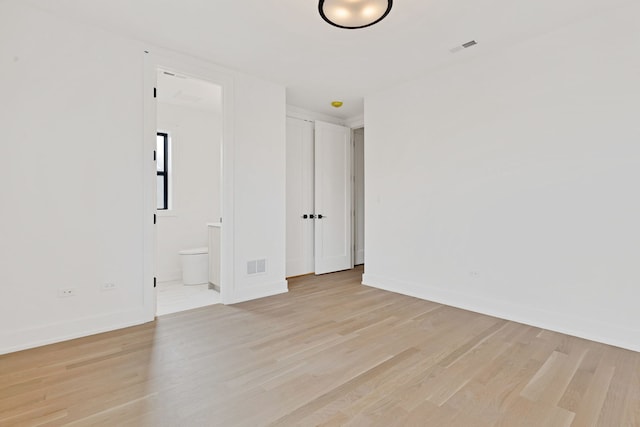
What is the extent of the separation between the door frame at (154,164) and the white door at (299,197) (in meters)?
1.44

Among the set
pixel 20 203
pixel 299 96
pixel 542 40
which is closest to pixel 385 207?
pixel 299 96

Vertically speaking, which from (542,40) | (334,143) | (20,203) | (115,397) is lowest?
(115,397)

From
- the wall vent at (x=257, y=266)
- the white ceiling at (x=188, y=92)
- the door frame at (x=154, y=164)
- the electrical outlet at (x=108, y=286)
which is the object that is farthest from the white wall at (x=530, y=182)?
the electrical outlet at (x=108, y=286)

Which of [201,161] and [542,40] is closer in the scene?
[542,40]

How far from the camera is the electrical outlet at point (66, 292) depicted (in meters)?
2.77

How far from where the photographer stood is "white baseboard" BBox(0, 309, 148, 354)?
255 centimetres

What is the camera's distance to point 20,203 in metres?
2.61

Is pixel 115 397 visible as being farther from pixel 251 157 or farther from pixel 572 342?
pixel 572 342

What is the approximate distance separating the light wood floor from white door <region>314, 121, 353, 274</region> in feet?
7.32

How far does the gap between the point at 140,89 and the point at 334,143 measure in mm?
3128

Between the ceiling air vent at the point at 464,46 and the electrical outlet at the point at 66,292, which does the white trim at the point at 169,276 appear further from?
the ceiling air vent at the point at 464,46

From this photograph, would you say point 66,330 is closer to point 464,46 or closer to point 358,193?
point 464,46

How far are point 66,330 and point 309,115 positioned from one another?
14.0 ft

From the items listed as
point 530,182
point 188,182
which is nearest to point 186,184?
point 188,182
